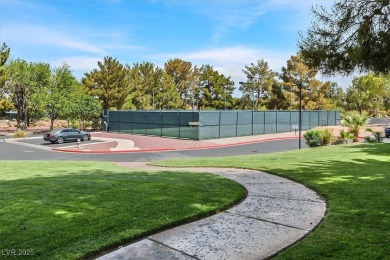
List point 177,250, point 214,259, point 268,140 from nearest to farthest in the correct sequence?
point 214,259
point 177,250
point 268,140

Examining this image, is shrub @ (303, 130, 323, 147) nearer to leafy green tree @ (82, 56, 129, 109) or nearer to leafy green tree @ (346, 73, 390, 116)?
leafy green tree @ (82, 56, 129, 109)

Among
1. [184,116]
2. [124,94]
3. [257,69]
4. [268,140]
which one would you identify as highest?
[257,69]

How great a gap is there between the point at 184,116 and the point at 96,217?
99.9ft

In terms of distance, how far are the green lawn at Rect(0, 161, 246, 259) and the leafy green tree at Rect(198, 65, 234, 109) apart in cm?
6876

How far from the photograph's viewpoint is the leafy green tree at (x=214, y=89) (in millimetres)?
77500

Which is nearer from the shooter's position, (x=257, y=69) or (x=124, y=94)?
(x=124, y=94)

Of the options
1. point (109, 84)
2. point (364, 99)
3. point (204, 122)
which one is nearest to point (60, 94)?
point (109, 84)

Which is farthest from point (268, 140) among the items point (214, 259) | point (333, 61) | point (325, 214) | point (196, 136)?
point (214, 259)

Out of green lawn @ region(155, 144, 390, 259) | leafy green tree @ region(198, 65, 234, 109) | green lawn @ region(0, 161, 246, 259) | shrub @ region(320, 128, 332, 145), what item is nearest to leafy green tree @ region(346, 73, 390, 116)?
leafy green tree @ region(198, 65, 234, 109)

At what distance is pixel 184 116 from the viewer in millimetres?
36062

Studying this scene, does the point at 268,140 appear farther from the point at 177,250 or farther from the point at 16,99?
the point at 16,99

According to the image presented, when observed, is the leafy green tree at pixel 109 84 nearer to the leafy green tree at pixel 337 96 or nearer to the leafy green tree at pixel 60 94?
the leafy green tree at pixel 60 94

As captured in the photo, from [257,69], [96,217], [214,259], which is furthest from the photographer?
[257,69]

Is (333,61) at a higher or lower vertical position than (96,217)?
higher
